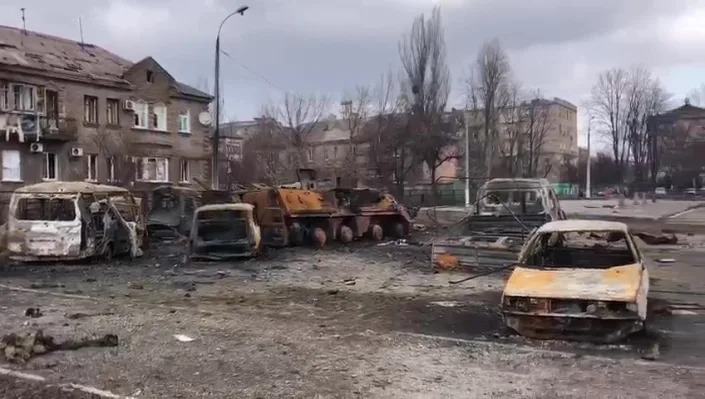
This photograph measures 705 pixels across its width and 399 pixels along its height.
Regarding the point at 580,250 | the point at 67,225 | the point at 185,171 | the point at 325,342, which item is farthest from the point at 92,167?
the point at 325,342

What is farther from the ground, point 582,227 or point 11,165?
point 11,165

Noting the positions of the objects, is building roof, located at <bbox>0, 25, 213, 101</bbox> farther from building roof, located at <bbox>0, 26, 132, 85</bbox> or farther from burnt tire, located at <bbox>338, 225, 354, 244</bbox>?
burnt tire, located at <bbox>338, 225, 354, 244</bbox>

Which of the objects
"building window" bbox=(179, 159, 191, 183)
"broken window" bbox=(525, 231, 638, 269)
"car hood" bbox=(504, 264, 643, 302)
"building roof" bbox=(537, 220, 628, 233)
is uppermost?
"building window" bbox=(179, 159, 191, 183)

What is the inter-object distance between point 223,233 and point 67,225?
3.70 metres

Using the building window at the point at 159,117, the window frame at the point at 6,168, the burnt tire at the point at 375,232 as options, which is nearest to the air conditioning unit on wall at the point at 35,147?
the window frame at the point at 6,168

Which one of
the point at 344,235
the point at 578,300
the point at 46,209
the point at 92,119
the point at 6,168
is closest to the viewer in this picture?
the point at 578,300

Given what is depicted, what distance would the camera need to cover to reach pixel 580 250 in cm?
1033

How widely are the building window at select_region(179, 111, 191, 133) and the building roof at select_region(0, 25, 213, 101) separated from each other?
4.61 feet

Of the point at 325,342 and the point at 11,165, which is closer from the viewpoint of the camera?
the point at 325,342

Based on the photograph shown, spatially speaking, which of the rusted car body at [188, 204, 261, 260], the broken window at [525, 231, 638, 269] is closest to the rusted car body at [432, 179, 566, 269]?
the broken window at [525, 231, 638, 269]

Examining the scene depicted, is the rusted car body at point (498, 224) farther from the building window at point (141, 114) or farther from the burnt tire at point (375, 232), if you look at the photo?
the building window at point (141, 114)

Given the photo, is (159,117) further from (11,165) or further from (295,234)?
(295,234)

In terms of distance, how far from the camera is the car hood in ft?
25.9

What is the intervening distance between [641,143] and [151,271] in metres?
80.1
